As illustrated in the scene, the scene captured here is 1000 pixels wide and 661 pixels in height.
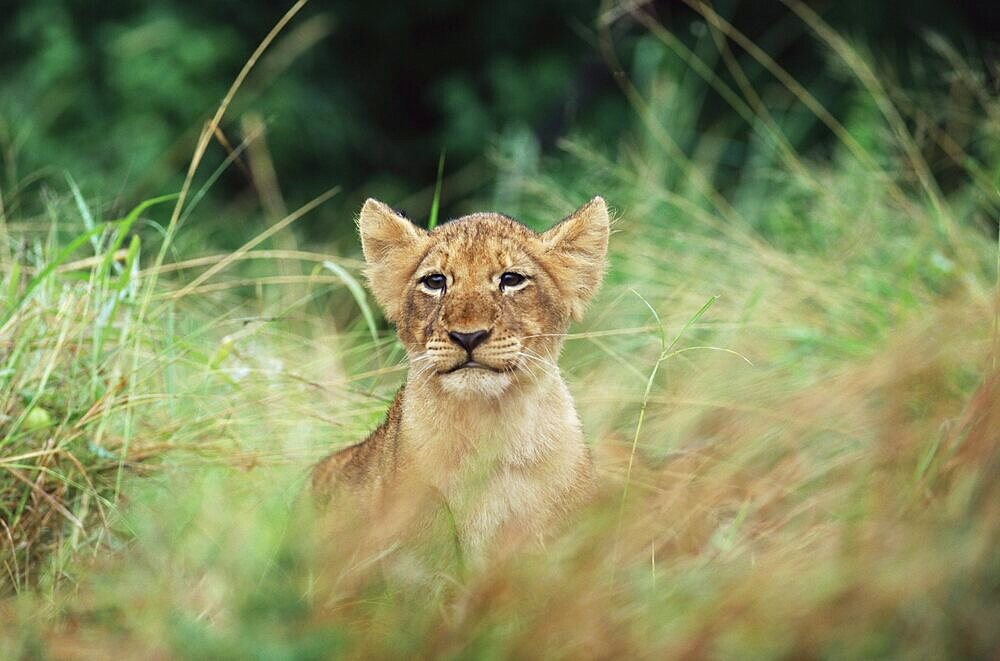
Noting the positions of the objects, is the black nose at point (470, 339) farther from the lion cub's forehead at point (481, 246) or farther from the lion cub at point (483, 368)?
the lion cub's forehead at point (481, 246)

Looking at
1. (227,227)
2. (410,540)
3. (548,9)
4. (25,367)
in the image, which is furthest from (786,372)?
(548,9)

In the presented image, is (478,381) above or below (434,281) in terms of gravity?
below

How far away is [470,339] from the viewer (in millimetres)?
3506

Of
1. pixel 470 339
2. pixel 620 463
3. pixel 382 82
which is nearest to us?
pixel 470 339

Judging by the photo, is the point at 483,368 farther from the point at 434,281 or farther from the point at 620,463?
the point at 620,463

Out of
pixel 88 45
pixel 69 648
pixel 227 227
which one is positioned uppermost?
pixel 69 648

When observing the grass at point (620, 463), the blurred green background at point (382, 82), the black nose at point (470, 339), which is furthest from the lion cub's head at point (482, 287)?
the blurred green background at point (382, 82)

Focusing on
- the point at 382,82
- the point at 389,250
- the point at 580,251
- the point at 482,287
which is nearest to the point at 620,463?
the point at 580,251

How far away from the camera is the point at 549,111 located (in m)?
13.0

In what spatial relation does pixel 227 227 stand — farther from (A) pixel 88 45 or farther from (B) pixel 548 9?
(B) pixel 548 9

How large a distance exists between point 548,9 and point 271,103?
120 inches

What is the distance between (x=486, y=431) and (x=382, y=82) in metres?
11.0

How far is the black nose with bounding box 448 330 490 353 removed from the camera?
3.51 m

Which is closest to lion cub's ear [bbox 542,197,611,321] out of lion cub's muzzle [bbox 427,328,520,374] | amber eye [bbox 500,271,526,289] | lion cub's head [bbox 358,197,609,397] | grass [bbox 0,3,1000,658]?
lion cub's head [bbox 358,197,609,397]
